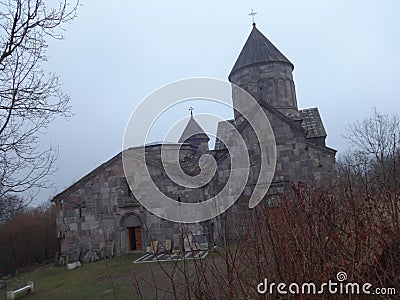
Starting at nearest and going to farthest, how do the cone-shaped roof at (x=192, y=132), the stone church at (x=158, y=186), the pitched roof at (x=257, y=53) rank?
the stone church at (x=158, y=186) → the pitched roof at (x=257, y=53) → the cone-shaped roof at (x=192, y=132)

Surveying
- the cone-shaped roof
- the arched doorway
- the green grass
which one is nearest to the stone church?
the arched doorway

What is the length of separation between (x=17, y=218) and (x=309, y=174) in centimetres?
1454

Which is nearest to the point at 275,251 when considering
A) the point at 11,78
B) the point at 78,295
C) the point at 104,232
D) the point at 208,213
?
the point at 11,78

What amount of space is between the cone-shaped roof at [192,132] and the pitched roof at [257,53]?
4234 millimetres

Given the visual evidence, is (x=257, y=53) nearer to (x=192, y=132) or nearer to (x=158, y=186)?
(x=192, y=132)

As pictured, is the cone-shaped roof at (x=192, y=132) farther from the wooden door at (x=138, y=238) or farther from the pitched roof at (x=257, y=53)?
the wooden door at (x=138, y=238)

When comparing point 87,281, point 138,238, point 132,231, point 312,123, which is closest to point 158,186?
point 132,231

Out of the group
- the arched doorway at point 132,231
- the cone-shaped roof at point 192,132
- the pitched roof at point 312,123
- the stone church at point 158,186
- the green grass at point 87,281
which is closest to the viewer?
the green grass at point 87,281

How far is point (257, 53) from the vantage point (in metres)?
19.0

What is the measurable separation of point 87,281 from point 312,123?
1357cm

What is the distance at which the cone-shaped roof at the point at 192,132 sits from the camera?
861 inches

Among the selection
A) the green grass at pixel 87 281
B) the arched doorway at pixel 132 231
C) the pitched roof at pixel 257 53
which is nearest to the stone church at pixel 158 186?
the arched doorway at pixel 132 231

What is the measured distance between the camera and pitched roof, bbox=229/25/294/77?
18656 mm

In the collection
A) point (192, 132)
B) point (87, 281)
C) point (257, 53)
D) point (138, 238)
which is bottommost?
point (87, 281)
